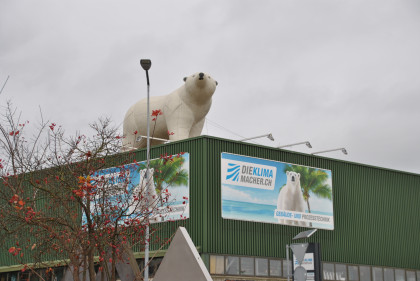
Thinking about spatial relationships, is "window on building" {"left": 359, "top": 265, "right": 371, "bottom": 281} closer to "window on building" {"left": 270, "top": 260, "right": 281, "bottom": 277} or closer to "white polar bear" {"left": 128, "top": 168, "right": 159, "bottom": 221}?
"window on building" {"left": 270, "top": 260, "right": 281, "bottom": 277}

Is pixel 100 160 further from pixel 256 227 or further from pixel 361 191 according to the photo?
pixel 361 191

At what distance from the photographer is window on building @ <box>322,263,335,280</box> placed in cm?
3466

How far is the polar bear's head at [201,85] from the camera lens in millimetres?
32812

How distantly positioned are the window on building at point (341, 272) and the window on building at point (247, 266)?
5.23 meters

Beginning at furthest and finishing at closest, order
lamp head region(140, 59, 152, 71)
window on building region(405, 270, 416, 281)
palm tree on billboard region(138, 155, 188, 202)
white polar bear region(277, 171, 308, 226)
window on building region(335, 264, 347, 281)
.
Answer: window on building region(405, 270, 416, 281), window on building region(335, 264, 347, 281), white polar bear region(277, 171, 308, 226), palm tree on billboard region(138, 155, 188, 202), lamp head region(140, 59, 152, 71)

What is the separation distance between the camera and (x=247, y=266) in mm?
32031

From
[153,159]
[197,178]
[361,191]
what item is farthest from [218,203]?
[361,191]

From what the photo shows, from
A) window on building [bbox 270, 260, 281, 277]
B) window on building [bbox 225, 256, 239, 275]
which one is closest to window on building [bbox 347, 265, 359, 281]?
window on building [bbox 270, 260, 281, 277]

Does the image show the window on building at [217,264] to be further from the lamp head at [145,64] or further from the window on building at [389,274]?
the lamp head at [145,64]

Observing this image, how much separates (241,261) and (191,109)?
7.35 m

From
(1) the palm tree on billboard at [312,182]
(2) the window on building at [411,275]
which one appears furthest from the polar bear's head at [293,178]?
(2) the window on building at [411,275]

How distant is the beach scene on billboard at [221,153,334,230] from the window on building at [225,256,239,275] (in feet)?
5.80

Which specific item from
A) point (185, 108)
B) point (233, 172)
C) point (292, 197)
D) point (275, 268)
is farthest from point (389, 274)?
point (185, 108)

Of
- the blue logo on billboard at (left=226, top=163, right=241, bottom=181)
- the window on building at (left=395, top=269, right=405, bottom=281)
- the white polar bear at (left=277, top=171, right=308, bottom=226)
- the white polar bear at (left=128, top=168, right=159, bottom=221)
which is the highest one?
the blue logo on billboard at (left=226, top=163, right=241, bottom=181)
